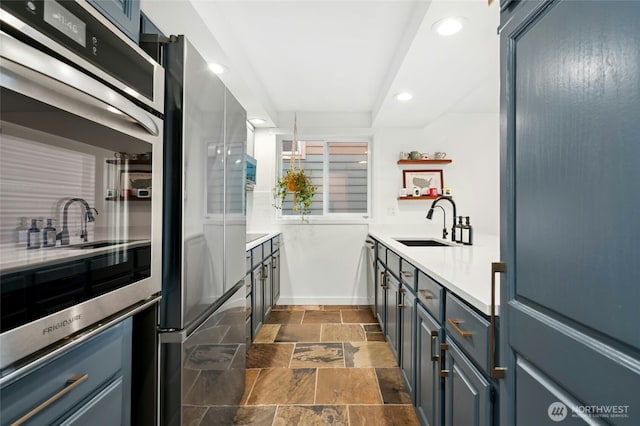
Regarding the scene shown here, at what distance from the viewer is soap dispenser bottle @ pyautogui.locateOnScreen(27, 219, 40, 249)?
581 mm

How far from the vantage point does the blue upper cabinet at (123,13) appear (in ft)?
2.75

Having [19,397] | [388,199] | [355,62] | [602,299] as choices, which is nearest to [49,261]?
[19,397]

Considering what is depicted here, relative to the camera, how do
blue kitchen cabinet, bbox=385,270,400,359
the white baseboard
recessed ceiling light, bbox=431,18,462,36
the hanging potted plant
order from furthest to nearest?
1. the white baseboard
2. the hanging potted plant
3. blue kitchen cabinet, bbox=385,270,400,359
4. recessed ceiling light, bbox=431,18,462,36

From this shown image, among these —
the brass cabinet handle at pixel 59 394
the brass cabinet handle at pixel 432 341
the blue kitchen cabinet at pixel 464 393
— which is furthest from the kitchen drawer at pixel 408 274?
the brass cabinet handle at pixel 59 394

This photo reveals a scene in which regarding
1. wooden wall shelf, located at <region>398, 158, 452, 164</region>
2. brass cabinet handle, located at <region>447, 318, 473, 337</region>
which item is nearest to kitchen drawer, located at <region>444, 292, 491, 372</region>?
brass cabinet handle, located at <region>447, 318, 473, 337</region>

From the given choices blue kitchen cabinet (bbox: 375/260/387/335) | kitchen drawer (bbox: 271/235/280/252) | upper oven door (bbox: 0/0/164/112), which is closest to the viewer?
upper oven door (bbox: 0/0/164/112)

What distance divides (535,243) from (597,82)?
1.09 ft

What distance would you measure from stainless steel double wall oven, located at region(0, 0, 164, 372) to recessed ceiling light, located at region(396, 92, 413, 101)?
7.26 feet

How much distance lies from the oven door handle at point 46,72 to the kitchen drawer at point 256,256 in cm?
173

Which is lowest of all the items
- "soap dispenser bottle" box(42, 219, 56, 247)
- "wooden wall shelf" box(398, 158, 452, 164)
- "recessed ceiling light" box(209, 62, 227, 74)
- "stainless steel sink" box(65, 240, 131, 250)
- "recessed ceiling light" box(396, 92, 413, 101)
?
"stainless steel sink" box(65, 240, 131, 250)

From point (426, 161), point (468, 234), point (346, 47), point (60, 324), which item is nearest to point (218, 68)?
point (346, 47)

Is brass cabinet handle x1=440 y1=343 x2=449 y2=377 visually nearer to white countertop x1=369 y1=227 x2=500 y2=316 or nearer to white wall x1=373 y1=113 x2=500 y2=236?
white countertop x1=369 y1=227 x2=500 y2=316

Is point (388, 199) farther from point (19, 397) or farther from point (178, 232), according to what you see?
point (19, 397)

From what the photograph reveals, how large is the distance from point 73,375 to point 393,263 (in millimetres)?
1952
